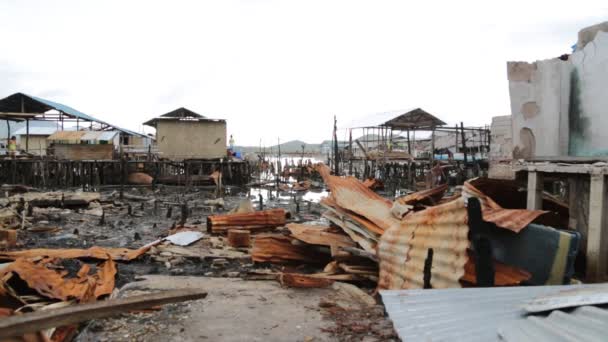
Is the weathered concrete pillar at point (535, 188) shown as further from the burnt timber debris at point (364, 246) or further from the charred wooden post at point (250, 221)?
the charred wooden post at point (250, 221)

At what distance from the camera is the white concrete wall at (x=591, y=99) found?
227 inches

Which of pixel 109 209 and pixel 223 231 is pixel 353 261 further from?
pixel 109 209

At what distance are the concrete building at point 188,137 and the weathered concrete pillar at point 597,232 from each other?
2892 centimetres

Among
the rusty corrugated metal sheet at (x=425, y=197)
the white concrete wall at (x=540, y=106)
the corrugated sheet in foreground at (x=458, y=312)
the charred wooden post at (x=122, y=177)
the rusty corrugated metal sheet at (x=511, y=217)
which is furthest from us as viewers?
the charred wooden post at (x=122, y=177)

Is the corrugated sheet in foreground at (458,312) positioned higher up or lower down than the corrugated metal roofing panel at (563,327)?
lower down

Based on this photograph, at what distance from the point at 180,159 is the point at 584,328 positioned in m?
31.2

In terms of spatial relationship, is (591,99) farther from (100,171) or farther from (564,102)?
(100,171)

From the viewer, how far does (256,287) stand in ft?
20.0

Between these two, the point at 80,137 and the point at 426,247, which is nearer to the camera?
the point at 426,247

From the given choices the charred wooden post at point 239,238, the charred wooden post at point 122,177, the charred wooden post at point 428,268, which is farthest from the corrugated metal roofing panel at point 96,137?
the charred wooden post at point 428,268

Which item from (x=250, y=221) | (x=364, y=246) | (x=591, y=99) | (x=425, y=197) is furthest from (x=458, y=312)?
(x=250, y=221)

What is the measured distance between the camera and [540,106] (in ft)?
20.6

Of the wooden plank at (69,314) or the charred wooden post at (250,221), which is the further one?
the charred wooden post at (250,221)

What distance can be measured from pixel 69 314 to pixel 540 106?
245 inches
